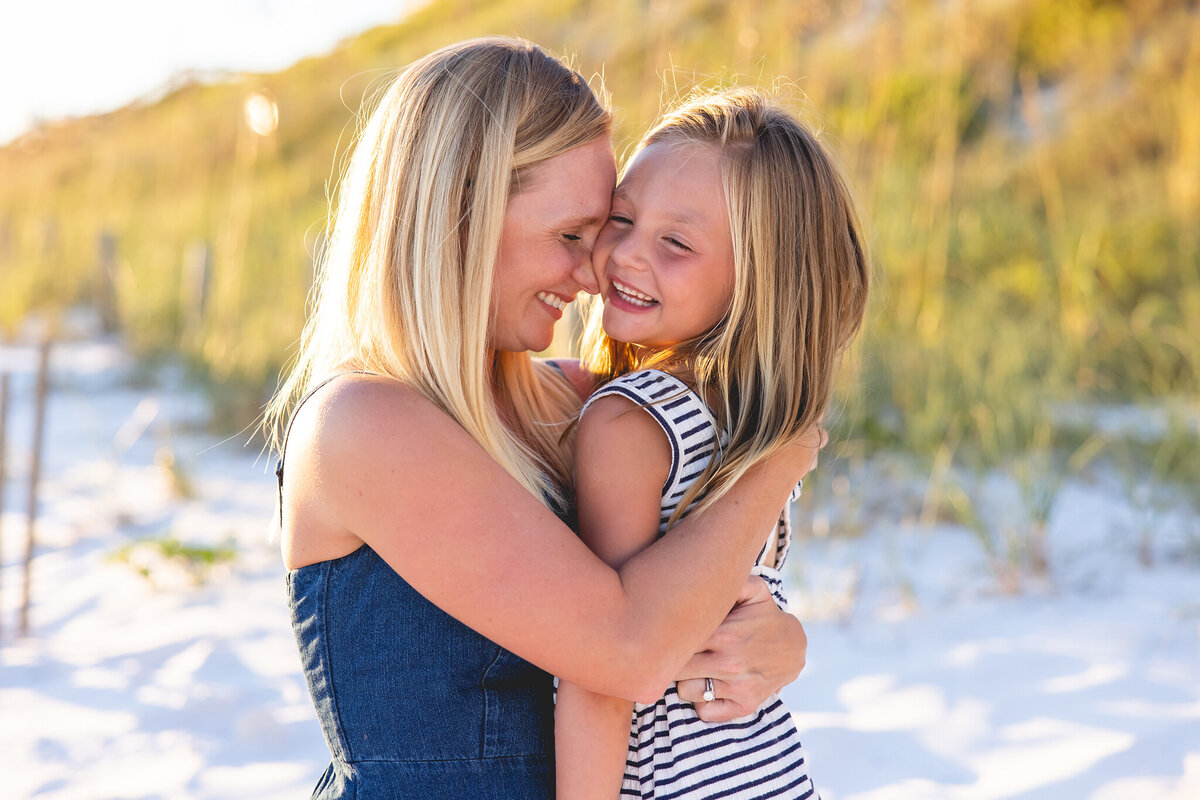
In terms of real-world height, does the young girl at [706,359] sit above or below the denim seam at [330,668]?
above

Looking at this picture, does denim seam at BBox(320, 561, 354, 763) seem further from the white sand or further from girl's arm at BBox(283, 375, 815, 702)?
the white sand

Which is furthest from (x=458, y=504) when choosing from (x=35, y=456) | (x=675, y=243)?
(x=35, y=456)

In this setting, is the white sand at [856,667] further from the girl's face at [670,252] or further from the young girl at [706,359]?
the girl's face at [670,252]

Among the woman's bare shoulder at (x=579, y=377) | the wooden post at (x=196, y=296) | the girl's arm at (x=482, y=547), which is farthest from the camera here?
the wooden post at (x=196, y=296)

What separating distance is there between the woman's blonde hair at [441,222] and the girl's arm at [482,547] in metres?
0.08

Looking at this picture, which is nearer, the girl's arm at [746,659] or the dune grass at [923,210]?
the girl's arm at [746,659]

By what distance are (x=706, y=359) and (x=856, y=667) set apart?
1496 millimetres

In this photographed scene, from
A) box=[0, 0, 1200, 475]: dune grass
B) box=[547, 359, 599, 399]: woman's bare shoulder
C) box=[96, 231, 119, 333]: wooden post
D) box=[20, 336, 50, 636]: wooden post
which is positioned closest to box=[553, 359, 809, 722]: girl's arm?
box=[547, 359, 599, 399]: woman's bare shoulder

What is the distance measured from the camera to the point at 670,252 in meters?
1.53

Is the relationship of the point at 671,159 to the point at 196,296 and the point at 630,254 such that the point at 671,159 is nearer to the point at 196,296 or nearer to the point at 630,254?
the point at 630,254

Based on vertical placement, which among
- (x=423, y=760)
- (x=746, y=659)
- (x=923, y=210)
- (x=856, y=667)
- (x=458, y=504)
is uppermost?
(x=923, y=210)

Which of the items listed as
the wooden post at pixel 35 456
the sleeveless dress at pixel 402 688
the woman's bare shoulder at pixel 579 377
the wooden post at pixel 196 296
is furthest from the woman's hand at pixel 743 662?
the wooden post at pixel 196 296

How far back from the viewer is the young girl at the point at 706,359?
1332mm

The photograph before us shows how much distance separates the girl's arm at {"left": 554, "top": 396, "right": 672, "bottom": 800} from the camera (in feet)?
4.22
